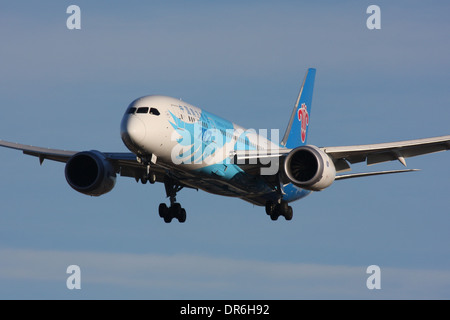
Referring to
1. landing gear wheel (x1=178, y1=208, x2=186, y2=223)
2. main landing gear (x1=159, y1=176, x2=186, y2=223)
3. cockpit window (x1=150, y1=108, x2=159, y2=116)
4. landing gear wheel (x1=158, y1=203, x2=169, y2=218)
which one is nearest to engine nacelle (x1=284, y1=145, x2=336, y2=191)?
main landing gear (x1=159, y1=176, x2=186, y2=223)

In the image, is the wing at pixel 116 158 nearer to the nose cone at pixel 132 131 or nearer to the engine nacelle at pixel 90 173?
the engine nacelle at pixel 90 173

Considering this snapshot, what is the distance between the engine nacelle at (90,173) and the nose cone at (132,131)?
23.6ft

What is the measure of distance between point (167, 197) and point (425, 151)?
44.6 ft

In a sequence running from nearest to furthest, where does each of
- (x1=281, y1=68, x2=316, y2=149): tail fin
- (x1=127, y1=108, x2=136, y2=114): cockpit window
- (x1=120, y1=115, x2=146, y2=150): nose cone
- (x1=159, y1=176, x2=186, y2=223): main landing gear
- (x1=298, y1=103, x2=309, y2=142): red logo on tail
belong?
(x1=120, y1=115, x2=146, y2=150): nose cone < (x1=127, y1=108, x2=136, y2=114): cockpit window < (x1=159, y1=176, x2=186, y2=223): main landing gear < (x1=281, y1=68, x2=316, y2=149): tail fin < (x1=298, y1=103, x2=309, y2=142): red logo on tail

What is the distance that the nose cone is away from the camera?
34.4m

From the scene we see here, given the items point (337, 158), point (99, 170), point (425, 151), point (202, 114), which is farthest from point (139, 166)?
point (425, 151)

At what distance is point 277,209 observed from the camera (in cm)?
4397

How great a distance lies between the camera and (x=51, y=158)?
45375mm

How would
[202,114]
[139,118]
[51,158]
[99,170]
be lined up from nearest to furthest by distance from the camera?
[139,118] < [202,114] < [99,170] < [51,158]

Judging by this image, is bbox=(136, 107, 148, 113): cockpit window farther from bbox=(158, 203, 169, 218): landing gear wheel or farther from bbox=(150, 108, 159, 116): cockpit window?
bbox=(158, 203, 169, 218): landing gear wheel

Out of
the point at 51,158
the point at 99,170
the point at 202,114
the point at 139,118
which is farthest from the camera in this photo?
the point at 51,158

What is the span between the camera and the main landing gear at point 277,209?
43969 mm

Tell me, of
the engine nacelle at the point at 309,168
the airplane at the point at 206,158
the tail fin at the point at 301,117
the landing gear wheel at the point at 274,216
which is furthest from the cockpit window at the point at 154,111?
the tail fin at the point at 301,117

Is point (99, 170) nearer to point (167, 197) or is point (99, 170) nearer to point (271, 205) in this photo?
point (167, 197)
